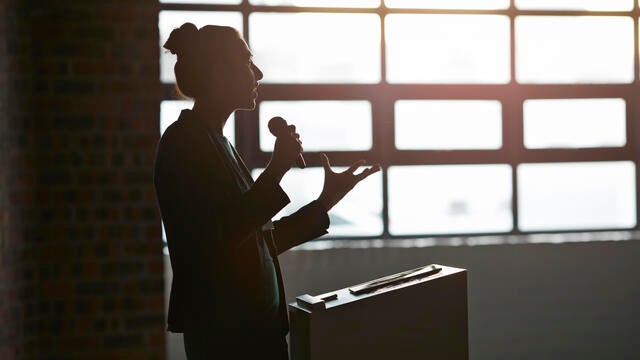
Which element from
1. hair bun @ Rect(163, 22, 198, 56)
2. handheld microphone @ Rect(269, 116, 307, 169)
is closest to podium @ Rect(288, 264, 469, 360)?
handheld microphone @ Rect(269, 116, 307, 169)

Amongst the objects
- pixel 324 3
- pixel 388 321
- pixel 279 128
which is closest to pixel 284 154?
pixel 279 128

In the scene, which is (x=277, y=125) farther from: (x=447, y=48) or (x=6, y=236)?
(x=447, y=48)

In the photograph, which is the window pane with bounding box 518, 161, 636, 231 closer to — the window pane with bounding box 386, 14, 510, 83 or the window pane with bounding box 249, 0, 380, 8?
the window pane with bounding box 386, 14, 510, 83

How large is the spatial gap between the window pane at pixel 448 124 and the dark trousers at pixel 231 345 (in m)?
2.16

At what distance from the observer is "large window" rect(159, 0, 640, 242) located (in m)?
3.55

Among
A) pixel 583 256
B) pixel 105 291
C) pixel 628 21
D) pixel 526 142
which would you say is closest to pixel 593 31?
pixel 628 21

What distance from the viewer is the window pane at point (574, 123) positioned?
377 centimetres

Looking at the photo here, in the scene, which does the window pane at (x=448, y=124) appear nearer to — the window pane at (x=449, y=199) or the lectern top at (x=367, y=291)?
the window pane at (x=449, y=199)

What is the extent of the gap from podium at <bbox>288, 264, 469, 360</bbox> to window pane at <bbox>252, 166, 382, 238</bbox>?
1.64 metres

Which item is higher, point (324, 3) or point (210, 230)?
point (324, 3)

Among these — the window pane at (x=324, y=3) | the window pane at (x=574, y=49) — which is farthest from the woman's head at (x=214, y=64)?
the window pane at (x=574, y=49)

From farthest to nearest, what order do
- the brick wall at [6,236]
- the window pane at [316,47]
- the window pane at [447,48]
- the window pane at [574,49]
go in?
the window pane at [574,49] < the window pane at [447,48] < the window pane at [316,47] < the brick wall at [6,236]

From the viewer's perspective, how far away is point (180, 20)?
3.47 m

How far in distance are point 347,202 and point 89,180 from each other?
1367 millimetres
